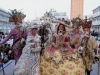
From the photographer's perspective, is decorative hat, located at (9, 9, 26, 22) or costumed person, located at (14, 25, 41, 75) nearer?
costumed person, located at (14, 25, 41, 75)

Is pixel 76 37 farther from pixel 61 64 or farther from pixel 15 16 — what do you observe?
pixel 15 16

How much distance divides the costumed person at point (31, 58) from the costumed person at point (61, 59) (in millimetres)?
166

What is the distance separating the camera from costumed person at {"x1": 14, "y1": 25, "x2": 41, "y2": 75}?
4.31m

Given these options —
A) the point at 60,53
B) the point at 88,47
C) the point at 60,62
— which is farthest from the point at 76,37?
the point at 60,62

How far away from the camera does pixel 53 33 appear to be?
5145 mm

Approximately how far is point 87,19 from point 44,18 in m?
0.99

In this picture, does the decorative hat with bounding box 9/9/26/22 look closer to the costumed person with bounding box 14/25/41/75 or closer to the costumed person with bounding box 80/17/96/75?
the costumed person with bounding box 14/25/41/75

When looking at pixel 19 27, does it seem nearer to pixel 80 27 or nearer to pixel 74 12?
pixel 80 27

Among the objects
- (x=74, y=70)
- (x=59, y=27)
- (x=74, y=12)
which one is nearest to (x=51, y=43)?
(x=59, y=27)

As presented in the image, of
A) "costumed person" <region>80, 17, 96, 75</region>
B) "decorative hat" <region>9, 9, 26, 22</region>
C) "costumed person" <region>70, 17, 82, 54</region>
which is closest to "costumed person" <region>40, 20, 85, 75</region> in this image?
"costumed person" <region>70, 17, 82, 54</region>

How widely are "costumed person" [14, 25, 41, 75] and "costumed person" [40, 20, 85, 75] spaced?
166 mm

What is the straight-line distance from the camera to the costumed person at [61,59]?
4.48 meters

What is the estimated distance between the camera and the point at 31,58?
179 inches

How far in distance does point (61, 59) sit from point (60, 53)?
0.12 metres
